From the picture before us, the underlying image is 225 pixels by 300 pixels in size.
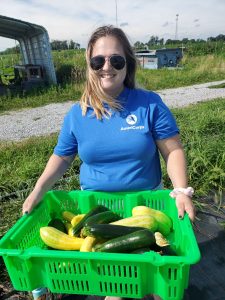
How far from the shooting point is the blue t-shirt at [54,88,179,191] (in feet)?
6.34

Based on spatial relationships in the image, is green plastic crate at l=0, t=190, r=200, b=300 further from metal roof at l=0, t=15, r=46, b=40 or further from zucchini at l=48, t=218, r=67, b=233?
metal roof at l=0, t=15, r=46, b=40

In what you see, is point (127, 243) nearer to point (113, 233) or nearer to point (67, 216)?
point (113, 233)

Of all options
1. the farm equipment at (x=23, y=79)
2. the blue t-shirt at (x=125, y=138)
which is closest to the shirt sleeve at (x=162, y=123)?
the blue t-shirt at (x=125, y=138)

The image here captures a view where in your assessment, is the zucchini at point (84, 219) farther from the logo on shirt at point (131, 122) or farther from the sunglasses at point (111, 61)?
the sunglasses at point (111, 61)

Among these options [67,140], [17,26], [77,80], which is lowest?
Answer: [77,80]

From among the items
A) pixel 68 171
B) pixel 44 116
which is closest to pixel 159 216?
pixel 68 171

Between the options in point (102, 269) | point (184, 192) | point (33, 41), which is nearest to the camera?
point (102, 269)

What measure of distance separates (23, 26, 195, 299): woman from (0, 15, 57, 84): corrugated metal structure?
1128 cm

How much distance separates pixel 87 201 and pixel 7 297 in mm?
1169

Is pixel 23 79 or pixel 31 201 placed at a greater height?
pixel 31 201

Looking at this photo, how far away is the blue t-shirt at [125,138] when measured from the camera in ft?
6.34

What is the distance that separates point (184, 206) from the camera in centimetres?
160

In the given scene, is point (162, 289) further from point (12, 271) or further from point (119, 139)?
point (119, 139)

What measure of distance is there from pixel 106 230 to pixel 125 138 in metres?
0.60
